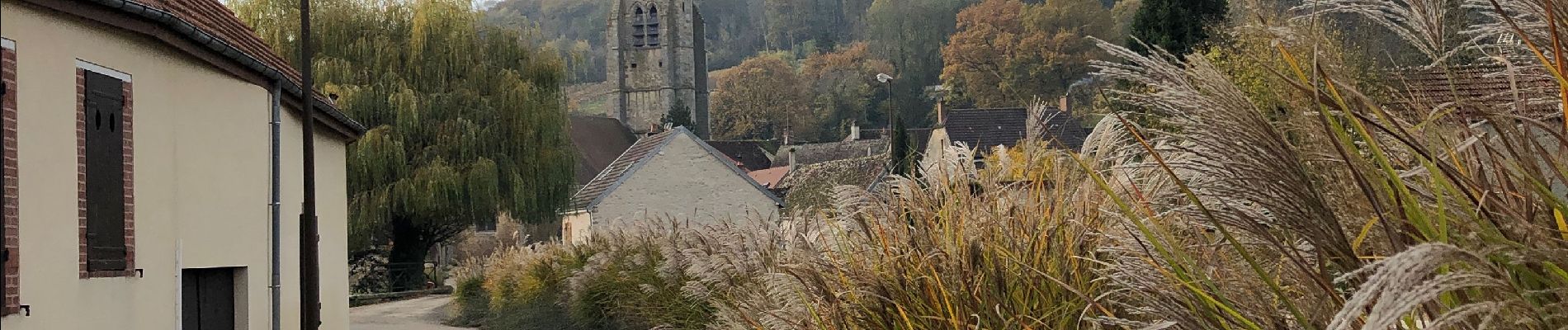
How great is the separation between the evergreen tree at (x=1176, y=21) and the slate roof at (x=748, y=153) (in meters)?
55.5

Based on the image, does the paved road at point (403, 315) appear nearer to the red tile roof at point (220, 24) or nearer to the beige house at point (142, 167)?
the red tile roof at point (220, 24)

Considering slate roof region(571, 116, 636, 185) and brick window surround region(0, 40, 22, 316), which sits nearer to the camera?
brick window surround region(0, 40, 22, 316)

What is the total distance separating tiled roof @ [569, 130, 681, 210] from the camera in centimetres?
3606

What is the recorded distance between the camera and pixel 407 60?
28.5 metres

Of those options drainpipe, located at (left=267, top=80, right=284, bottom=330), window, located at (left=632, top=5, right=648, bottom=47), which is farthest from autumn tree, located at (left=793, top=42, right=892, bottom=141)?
drainpipe, located at (left=267, top=80, right=284, bottom=330)

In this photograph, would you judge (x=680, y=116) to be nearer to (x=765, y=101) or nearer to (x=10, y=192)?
(x=765, y=101)

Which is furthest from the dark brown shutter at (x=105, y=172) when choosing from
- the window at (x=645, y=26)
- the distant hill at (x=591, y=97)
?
the distant hill at (x=591, y=97)

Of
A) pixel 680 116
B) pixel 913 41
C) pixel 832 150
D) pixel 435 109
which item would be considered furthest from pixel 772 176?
pixel 435 109

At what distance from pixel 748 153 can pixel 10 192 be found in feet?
261

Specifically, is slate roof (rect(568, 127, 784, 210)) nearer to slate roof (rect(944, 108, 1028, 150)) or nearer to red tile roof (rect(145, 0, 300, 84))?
slate roof (rect(944, 108, 1028, 150))

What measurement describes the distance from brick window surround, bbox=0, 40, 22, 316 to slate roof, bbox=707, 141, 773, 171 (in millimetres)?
76704

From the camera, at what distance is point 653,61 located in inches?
4067

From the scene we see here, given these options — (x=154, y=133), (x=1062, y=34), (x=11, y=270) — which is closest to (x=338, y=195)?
(x=154, y=133)

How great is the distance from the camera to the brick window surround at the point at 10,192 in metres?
7.71
